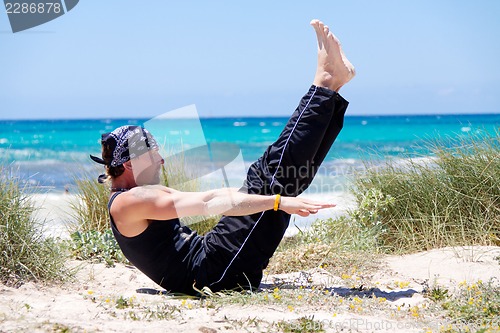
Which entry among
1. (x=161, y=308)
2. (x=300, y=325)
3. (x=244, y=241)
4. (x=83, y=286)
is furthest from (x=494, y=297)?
(x=83, y=286)

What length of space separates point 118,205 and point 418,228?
2.85 meters

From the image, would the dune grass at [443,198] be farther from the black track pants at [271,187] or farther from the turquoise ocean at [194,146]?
the black track pants at [271,187]

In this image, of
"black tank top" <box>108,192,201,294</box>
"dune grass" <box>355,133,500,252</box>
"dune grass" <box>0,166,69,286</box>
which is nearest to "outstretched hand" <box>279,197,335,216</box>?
A: "black tank top" <box>108,192,201,294</box>

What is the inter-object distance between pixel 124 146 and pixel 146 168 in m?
0.19

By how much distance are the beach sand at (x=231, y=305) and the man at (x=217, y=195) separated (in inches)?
9.0

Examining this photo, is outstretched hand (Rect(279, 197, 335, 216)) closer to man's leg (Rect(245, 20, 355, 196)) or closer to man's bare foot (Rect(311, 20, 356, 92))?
man's leg (Rect(245, 20, 355, 196))

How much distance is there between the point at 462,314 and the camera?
3191 mm

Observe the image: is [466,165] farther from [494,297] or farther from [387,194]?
[494,297]

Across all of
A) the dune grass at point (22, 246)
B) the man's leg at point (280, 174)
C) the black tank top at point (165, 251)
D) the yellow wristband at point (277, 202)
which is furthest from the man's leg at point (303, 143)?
the dune grass at point (22, 246)

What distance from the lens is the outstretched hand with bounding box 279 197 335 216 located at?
311cm

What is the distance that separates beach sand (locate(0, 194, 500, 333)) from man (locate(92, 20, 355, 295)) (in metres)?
0.23

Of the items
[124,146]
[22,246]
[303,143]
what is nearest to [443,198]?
[303,143]

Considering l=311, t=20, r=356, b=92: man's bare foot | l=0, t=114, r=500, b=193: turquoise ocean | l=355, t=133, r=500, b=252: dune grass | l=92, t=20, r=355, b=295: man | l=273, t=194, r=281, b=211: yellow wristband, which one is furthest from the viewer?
l=0, t=114, r=500, b=193: turquoise ocean

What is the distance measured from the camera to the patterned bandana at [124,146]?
350cm
